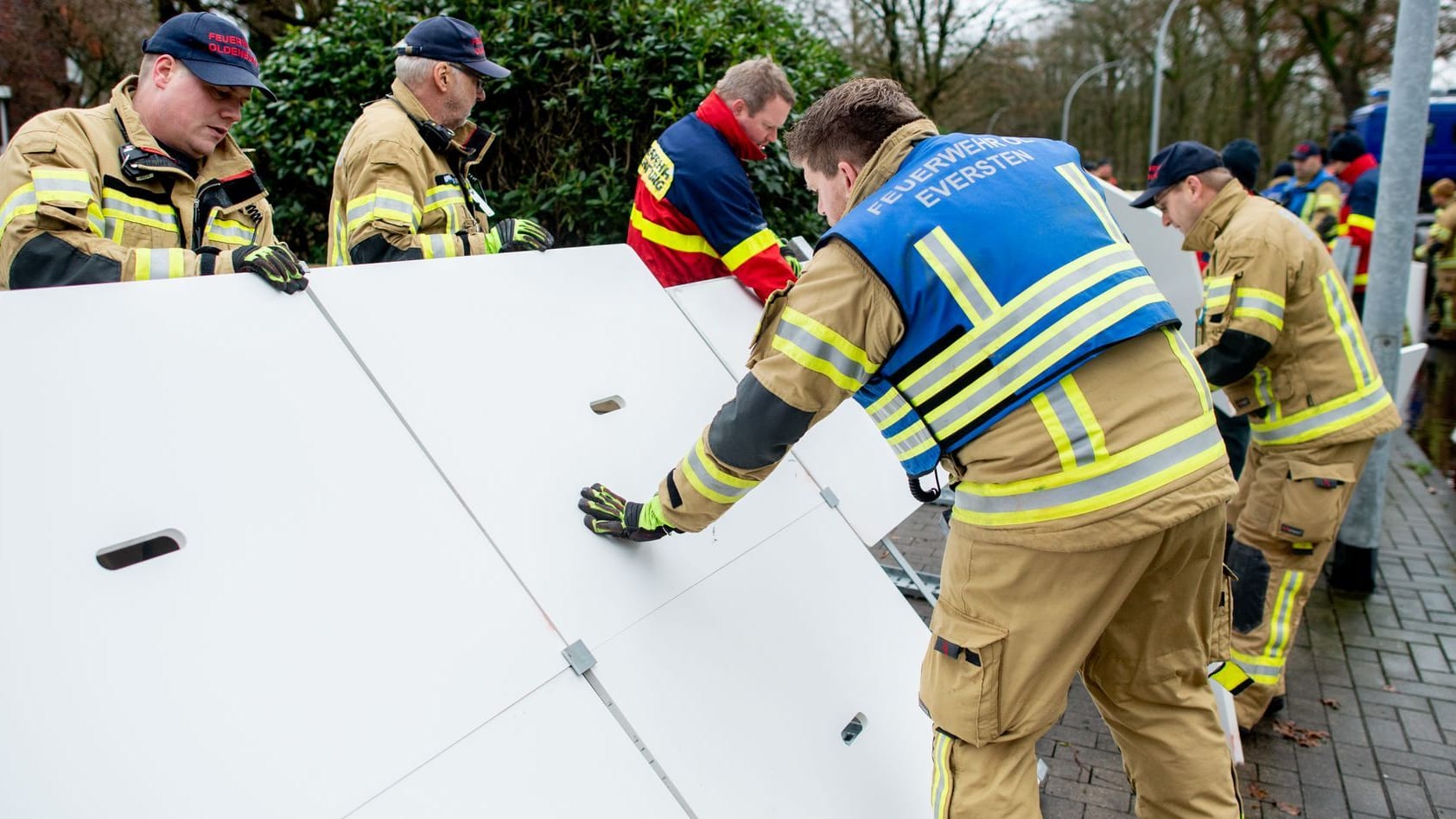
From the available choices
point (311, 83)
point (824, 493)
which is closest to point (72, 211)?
point (824, 493)

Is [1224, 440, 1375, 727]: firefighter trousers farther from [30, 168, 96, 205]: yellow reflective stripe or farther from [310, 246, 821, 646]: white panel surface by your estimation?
[30, 168, 96, 205]: yellow reflective stripe

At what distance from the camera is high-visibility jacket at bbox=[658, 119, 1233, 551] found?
1888 millimetres

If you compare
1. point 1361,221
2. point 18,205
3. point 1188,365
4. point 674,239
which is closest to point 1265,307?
point 1188,365

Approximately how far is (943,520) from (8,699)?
2208mm

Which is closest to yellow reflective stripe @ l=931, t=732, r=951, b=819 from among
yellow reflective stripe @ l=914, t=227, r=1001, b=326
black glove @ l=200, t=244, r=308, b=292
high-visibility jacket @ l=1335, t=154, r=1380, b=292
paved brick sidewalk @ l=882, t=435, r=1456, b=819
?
yellow reflective stripe @ l=914, t=227, r=1001, b=326

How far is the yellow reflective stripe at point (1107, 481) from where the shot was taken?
6.18ft

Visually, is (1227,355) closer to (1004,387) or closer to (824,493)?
(824,493)

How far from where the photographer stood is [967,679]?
1.97m

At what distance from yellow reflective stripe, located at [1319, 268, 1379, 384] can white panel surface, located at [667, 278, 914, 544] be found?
1.64m

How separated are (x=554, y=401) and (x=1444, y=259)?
39.4ft

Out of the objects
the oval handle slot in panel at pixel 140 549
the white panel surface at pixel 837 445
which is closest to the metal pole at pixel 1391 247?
the white panel surface at pixel 837 445

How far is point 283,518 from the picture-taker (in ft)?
5.24

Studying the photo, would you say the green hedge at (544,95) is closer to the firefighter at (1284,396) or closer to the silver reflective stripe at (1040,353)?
the firefighter at (1284,396)

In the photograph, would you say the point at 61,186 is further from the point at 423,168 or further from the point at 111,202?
the point at 423,168
